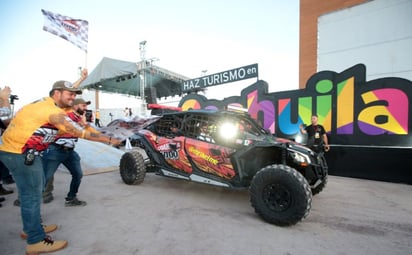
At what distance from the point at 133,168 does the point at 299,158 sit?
3.46m

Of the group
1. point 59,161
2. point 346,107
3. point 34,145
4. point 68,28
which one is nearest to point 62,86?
point 34,145

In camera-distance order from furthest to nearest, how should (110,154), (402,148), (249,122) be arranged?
(110,154) < (402,148) < (249,122)

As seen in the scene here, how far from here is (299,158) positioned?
3.50 m

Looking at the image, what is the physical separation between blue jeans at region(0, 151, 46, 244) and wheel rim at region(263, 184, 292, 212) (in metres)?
2.73

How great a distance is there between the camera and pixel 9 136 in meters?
2.36

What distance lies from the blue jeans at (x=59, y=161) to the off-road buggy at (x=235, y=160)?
4.31 ft

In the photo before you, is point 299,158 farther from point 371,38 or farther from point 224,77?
point 371,38

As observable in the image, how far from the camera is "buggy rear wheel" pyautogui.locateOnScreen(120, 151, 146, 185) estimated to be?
16.6 feet

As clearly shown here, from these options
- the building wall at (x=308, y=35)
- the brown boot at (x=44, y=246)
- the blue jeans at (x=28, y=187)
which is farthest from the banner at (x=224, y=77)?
the building wall at (x=308, y=35)

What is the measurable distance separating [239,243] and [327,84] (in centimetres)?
592

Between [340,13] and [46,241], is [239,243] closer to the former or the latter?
[46,241]

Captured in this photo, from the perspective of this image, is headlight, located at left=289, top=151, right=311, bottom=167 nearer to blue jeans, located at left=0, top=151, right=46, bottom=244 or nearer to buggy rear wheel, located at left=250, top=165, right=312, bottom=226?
buggy rear wheel, located at left=250, top=165, right=312, bottom=226

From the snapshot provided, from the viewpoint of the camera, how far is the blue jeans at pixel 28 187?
91.4 inches

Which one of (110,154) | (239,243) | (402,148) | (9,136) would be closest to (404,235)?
(239,243)
